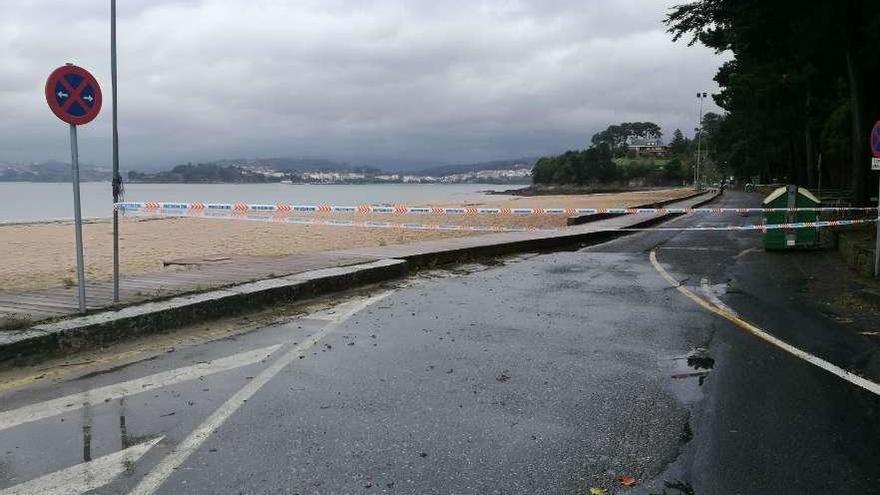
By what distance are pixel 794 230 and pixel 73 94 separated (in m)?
14.3

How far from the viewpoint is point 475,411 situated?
14.8ft

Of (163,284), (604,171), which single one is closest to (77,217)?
(163,284)

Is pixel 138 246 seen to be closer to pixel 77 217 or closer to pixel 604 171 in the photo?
pixel 77 217

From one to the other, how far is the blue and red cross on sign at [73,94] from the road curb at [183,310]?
201 cm

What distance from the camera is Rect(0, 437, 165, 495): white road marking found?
3.35 m

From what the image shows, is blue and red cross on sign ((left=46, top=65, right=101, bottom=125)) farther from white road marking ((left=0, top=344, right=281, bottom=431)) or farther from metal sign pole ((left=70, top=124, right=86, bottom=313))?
white road marking ((left=0, top=344, right=281, bottom=431))

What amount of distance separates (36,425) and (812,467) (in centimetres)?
461

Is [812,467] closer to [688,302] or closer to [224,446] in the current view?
[224,446]

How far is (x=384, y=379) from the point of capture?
5242 millimetres

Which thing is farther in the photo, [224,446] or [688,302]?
[688,302]

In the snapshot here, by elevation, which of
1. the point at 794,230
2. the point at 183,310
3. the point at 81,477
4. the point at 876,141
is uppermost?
the point at 876,141

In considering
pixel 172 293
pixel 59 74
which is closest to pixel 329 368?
pixel 172 293

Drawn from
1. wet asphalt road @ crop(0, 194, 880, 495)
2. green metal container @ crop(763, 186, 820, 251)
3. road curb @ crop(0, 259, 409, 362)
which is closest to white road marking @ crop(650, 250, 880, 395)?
wet asphalt road @ crop(0, 194, 880, 495)

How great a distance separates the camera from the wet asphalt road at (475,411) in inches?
139
